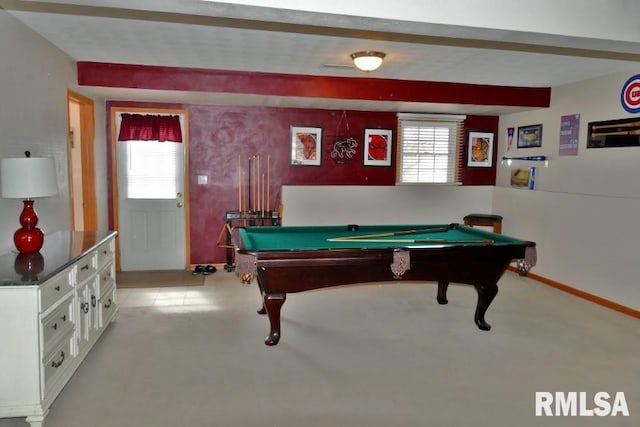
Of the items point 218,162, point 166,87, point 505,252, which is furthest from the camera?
point 218,162

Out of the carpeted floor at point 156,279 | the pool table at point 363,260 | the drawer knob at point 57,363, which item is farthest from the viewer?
the carpeted floor at point 156,279

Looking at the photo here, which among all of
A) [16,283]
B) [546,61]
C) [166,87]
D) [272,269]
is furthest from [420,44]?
[16,283]

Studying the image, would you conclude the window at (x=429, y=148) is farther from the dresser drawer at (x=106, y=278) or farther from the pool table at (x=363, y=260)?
the dresser drawer at (x=106, y=278)

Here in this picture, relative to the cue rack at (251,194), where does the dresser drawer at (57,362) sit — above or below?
below

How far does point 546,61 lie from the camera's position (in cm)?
432

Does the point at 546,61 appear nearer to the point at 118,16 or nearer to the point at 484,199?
the point at 484,199

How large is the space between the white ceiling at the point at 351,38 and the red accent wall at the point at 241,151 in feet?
1.18

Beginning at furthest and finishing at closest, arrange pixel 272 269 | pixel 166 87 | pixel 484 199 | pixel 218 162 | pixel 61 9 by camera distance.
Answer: pixel 484 199 → pixel 218 162 → pixel 166 87 → pixel 272 269 → pixel 61 9

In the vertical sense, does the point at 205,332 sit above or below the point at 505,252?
below

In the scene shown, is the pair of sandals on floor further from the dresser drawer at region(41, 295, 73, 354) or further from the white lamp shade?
the white lamp shade

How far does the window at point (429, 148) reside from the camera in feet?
21.2

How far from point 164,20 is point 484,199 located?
5.00 metres

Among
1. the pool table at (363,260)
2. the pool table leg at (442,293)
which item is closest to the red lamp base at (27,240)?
the pool table at (363,260)

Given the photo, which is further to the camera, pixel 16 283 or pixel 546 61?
pixel 546 61
